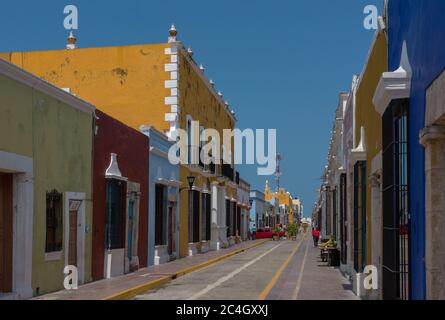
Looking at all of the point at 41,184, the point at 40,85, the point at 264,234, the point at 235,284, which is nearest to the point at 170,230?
the point at 235,284

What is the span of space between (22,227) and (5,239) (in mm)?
399

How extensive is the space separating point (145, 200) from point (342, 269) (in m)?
7.07

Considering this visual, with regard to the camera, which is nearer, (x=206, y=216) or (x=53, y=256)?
(x=53, y=256)

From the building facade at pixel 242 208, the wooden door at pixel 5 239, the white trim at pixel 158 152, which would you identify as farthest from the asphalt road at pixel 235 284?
the building facade at pixel 242 208

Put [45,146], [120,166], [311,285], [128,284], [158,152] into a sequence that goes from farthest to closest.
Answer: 1. [158,152]
2. [120,166]
3. [311,285]
4. [128,284]
5. [45,146]

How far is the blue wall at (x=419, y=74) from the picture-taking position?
23.5ft

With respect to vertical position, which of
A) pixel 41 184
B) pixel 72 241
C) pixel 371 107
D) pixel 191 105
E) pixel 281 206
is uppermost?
pixel 191 105

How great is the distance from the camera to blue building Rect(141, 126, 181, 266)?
25000mm

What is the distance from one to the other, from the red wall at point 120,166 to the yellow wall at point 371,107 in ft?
23.0

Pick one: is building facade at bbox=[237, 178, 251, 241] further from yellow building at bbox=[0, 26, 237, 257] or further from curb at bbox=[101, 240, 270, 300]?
curb at bbox=[101, 240, 270, 300]

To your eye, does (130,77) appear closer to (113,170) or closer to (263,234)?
(113,170)

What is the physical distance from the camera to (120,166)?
20.8 m

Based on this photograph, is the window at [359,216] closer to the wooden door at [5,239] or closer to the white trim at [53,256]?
the white trim at [53,256]
